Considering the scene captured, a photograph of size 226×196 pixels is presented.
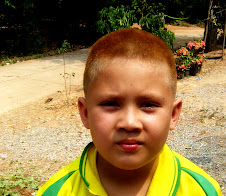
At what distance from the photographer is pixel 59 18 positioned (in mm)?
14859

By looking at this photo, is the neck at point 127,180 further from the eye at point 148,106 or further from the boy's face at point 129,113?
the eye at point 148,106

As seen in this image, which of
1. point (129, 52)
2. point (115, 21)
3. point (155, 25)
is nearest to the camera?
point (129, 52)

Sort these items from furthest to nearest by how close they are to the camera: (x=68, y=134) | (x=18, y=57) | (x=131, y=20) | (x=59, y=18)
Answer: (x=59, y=18), (x=18, y=57), (x=131, y=20), (x=68, y=134)

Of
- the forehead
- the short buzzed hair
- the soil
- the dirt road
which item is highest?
the short buzzed hair

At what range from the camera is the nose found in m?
1.39

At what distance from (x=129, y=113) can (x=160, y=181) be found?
40cm

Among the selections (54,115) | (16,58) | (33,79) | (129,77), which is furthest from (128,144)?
(16,58)

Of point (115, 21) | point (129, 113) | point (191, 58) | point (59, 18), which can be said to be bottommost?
point (191, 58)

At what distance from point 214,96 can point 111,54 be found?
544 cm

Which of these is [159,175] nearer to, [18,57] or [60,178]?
[60,178]

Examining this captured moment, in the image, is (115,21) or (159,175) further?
(115,21)

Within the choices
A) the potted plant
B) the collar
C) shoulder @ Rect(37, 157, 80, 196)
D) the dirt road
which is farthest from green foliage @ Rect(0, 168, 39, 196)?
the potted plant

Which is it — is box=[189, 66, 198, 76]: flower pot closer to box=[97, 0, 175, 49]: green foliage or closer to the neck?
box=[97, 0, 175, 49]: green foliage

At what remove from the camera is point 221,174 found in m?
3.72
